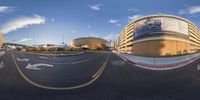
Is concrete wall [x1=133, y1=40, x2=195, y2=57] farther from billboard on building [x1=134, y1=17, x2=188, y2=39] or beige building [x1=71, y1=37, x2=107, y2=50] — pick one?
beige building [x1=71, y1=37, x2=107, y2=50]

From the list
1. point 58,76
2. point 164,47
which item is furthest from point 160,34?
point 58,76

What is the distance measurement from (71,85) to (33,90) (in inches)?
115

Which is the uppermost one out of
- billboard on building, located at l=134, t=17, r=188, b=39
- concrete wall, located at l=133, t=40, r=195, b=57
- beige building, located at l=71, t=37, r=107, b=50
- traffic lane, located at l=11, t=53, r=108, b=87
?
billboard on building, located at l=134, t=17, r=188, b=39

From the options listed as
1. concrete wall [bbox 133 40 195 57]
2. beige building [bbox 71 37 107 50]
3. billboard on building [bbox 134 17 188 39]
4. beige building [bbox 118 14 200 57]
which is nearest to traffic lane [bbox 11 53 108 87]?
concrete wall [bbox 133 40 195 57]

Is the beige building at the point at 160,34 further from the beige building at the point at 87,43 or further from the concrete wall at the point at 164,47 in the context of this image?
the beige building at the point at 87,43

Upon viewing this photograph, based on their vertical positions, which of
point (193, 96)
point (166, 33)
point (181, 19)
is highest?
point (181, 19)

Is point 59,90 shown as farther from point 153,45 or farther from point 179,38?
point 179,38

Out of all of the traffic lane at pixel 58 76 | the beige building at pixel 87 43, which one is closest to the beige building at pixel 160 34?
the traffic lane at pixel 58 76

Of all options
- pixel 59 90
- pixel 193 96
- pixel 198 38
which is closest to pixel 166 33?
pixel 198 38

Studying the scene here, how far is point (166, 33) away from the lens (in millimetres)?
22703

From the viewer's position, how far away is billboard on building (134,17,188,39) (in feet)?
73.6

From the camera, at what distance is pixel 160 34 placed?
2298 centimetres

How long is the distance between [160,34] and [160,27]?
0.72 metres

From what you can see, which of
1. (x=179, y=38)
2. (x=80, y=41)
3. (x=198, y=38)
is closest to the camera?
(x=179, y=38)
